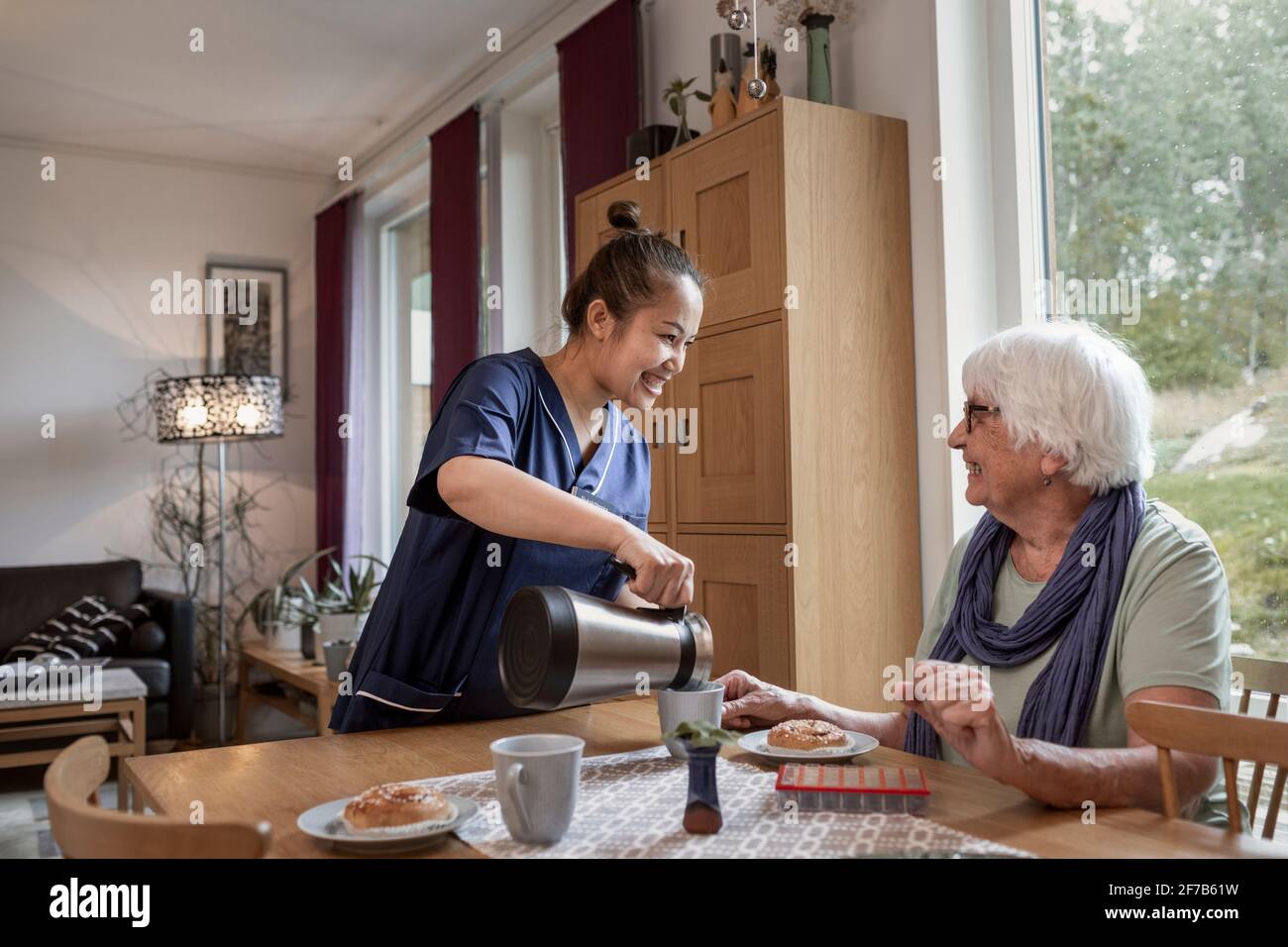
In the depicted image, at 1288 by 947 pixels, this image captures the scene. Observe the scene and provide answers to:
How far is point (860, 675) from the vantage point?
8.10ft

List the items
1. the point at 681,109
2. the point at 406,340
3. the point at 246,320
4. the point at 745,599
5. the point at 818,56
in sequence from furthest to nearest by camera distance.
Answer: the point at 246,320, the point at 406,340, the point at 681,109, the point at 818,56, the point at 745,599

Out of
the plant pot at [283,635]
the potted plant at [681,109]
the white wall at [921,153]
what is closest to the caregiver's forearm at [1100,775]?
the white wall at [921,153]

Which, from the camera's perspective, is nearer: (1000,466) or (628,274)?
(1000,466)

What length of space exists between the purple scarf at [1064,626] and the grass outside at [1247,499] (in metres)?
0.84

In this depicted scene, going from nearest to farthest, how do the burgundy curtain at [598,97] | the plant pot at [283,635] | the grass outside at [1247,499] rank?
1. the grass outside at [1247,499]
2. the burgundy curtain at [598,97]
3. the plant pot at [283,635]

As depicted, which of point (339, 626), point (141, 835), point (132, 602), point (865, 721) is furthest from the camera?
point (132, 602)

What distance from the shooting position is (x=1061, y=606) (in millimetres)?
1385

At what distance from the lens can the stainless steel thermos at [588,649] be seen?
1153 mm

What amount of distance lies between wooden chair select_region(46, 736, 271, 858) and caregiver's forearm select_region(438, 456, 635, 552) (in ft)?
2.17

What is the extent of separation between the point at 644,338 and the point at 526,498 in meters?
0.43

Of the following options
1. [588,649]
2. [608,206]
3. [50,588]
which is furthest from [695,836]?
[50,588]

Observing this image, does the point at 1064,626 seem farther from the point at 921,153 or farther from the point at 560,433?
the point at 921,153

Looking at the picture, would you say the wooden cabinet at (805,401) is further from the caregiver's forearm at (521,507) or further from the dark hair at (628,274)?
the caregiver's forearm at (521,507)

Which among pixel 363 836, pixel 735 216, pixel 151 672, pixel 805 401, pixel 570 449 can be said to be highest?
pixel 735 216
